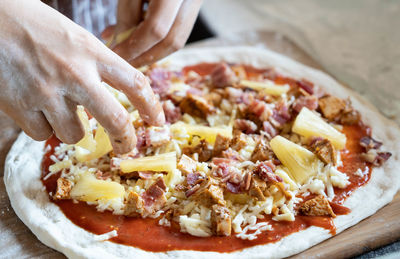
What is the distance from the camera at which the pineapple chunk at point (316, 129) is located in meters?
2.52

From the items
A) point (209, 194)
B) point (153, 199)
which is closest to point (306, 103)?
point (209, 194)

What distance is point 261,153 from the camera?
2.37m

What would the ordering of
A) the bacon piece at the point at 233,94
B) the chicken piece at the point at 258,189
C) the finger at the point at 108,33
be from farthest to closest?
the finger at the point at 108,33
the bacon piece at the point at 233,94
the chicken piece at the point at 258,189

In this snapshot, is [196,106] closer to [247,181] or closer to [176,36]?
[176,36]

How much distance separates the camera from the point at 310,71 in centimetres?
329

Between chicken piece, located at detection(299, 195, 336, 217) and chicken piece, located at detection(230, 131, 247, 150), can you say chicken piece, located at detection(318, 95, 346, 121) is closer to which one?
chicken piece, located at detection(230, 131, 247, 150)

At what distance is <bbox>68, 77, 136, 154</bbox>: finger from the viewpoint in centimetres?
177

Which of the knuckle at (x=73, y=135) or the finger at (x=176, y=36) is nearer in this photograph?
the knuckle at (x=73, y=135)

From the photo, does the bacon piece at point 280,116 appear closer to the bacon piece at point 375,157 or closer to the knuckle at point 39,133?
the bacon piece at point 375,157

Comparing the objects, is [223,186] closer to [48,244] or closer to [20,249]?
[48,244]

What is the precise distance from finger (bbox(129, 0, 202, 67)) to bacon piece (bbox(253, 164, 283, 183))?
90 cm

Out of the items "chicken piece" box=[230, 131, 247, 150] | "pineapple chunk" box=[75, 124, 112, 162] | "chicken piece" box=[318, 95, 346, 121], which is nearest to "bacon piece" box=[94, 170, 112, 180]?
"pineapple chunk" box=[75, 124, 112, 162]

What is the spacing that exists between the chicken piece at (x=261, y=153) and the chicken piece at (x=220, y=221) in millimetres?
435

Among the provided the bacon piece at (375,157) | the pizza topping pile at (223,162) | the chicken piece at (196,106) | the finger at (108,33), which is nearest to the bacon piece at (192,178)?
the pizza topping pile at (223,162)
